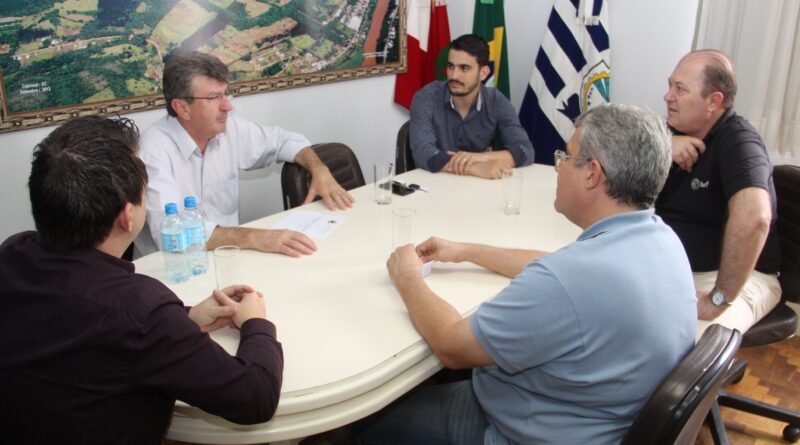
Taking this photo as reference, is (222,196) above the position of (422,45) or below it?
below

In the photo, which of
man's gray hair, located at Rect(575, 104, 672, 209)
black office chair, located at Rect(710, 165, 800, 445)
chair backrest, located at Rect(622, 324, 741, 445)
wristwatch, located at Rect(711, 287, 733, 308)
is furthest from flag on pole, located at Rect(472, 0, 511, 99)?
chair backrest, located at Rect(622, 324, 741, 445)

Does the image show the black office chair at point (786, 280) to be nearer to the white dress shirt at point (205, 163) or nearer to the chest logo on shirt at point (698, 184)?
the chest logo on shirt at point (698, 184)

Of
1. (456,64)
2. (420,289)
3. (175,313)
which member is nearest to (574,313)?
(420,289)

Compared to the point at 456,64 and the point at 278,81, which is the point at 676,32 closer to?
the point at 456,64

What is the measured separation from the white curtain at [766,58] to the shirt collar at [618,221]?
2477 mm

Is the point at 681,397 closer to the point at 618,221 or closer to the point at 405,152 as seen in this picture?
the point at 618,221

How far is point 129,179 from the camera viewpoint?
3.80ft

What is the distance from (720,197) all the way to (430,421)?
135cm

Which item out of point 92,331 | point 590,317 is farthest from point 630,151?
point 92,331

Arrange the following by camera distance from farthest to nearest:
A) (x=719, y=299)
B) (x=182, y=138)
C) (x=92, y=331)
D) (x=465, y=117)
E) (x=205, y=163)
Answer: (x=465, y=117)
(x=205, y=163)
(x=182, y=138)
(x=719, y=299)
(x=92, y=331)

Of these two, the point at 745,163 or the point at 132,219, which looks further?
the point at 745,163

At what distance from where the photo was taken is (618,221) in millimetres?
1306

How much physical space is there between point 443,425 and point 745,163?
133cm

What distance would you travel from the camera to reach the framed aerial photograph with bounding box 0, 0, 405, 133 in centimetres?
256
